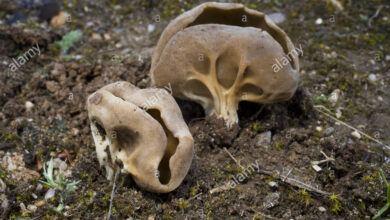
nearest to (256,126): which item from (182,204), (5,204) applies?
(182,204)

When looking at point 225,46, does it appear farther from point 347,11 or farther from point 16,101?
point 347,11

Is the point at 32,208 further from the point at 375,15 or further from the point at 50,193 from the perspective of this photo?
the point at 375,15

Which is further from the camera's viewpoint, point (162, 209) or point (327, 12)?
point (327, 12)

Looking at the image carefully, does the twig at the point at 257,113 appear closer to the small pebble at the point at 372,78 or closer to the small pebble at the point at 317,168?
the small pebble at the point at 317,168

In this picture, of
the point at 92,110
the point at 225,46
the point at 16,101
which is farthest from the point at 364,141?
the point at 16,101

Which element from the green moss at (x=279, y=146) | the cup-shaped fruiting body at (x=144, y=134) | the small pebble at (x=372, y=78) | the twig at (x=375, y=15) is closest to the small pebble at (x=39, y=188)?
the cup-shaped fruiting body at (x=144, y=134)

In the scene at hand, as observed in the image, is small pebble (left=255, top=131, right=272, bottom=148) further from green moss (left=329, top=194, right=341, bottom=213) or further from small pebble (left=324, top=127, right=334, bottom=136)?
green moss (left=329, top=194, right=341, bottom=213)
